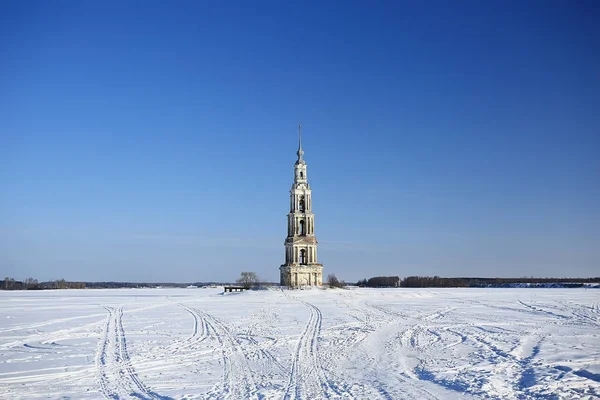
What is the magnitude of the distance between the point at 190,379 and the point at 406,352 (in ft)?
23.0

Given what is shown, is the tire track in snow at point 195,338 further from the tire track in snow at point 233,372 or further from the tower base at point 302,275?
the tower base at point 302,275

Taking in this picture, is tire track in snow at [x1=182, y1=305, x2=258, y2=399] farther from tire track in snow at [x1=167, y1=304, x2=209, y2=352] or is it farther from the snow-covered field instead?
tire track in snow at [x1=167, y1=304, x2=209, y2=352]

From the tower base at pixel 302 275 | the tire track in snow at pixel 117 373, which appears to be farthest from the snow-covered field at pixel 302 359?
the tower base at pixel 302 275

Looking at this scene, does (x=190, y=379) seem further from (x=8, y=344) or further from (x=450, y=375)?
(x=8, y=344)

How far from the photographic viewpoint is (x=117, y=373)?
45.5 feet

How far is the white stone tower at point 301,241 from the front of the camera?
2699 inches

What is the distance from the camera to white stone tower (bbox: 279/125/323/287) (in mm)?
68562

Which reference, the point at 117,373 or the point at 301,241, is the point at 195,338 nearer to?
the point at 117,373

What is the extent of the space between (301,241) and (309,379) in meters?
56.9

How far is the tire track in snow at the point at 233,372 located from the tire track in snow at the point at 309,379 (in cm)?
90

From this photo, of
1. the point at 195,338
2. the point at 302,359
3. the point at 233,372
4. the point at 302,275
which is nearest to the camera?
the point at 233,372

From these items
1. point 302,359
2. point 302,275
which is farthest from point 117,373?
point 302,275

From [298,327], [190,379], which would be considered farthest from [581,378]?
[298,327]

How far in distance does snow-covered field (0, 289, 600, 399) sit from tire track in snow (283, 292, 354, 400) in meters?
0.03
